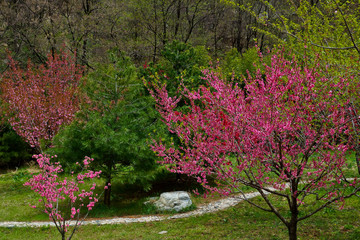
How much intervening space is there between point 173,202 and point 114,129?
3157mm

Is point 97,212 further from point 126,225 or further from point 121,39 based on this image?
point 121,39

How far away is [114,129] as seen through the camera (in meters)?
10.7

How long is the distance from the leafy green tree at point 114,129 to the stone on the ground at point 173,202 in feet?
2.81

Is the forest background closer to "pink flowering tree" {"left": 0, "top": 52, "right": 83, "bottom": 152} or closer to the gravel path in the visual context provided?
"pink flowering tree" {"left": 0, "top": 52, "right": 83, "bottom": 152}

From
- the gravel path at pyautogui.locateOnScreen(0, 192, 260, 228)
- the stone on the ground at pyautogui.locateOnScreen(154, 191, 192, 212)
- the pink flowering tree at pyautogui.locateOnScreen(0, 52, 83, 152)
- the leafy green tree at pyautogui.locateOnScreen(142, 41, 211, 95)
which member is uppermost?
the leafy green tree at pyautogui.locateOnScreen(142, 41, 211, 95)

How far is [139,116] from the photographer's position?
11.1m

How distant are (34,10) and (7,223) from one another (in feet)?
60.4

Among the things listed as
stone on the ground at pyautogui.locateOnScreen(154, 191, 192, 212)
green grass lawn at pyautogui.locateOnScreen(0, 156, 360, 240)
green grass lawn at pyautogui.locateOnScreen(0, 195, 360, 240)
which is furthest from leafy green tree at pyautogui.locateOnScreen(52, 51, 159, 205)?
green grass lawn at pyautogui.locateOnScreen(0, 195, 360, 240)

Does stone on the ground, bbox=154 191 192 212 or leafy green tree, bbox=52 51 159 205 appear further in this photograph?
stone on the ground, bbox=154 191 192 212

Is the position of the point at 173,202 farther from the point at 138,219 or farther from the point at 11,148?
the point at 11,148

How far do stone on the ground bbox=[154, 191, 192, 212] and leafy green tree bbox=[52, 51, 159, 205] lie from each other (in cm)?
86

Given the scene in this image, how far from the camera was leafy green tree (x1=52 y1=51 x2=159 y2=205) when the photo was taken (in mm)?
10078

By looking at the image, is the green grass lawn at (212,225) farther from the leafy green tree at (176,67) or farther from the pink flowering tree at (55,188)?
the leafy green tree at (176,67)

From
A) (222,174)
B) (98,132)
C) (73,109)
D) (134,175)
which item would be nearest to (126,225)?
(134,175)
